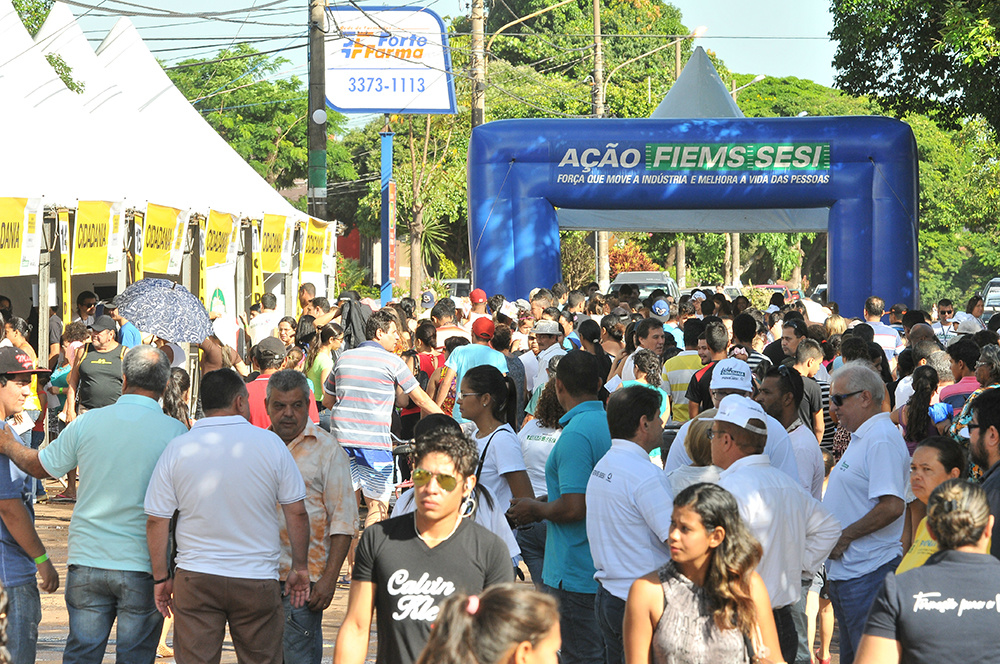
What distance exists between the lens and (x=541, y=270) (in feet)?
53.9

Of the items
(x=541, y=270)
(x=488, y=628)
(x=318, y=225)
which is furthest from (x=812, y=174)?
(x=488, y=628)

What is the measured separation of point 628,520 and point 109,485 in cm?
215

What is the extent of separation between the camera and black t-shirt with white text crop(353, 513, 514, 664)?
3.57 m

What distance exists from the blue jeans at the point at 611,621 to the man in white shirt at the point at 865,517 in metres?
1.12

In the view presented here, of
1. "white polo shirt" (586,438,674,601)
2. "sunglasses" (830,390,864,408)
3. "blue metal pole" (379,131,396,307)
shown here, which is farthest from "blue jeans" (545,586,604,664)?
"blue metal pole" (379,131,396,307)

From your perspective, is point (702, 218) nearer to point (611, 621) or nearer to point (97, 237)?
point (97, 237)

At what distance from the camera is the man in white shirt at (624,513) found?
4328 millimetres

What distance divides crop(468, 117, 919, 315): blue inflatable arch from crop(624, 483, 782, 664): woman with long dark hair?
1303cm

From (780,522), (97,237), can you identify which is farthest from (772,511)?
(97,237)

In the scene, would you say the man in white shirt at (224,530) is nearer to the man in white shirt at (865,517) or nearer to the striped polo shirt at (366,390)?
the man in white shirt at (865,517)

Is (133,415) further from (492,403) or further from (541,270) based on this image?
(541,270)

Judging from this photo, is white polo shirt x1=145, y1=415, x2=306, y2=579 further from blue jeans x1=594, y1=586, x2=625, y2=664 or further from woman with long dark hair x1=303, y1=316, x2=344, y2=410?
woman with long dark hair x1=303, y1=316, x2=344, y2=410

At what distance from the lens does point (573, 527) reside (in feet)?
15.9

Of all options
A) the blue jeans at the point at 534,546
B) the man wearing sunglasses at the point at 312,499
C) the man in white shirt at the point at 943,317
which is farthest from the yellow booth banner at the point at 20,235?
the man in white shirt at the point at 943,317
